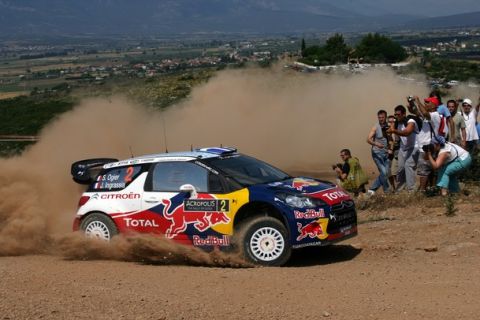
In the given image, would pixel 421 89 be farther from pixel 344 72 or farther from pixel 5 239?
pixel 5 239

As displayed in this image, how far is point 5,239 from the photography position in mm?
12016

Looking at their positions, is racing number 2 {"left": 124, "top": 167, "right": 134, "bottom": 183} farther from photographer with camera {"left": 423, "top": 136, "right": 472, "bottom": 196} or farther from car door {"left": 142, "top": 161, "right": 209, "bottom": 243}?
photographer with camera {"left": 423, "top": 136, "right": 472, "bottom": 196}

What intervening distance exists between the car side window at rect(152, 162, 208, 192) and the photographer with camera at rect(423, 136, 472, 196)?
4403 mm

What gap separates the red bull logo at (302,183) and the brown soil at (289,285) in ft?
3.39

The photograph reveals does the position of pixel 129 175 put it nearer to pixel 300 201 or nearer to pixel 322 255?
pixel 300 201

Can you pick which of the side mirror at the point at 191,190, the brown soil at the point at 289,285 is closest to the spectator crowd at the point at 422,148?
the brown soil at the point at 289,285

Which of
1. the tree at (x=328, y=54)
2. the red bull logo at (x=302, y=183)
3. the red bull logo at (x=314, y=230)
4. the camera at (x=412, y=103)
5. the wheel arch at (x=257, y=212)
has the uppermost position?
the camera at (x=412, y=103)

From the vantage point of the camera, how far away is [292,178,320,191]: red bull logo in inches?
412

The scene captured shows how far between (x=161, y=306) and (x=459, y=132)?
930 cm

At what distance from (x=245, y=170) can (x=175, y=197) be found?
3.46 feet

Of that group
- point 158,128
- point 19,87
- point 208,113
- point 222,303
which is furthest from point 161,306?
point 19,87

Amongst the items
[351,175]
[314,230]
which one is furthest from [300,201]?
[351,175]

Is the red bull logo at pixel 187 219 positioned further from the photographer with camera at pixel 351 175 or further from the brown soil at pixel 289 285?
the photographer with camera at pixel 351 175

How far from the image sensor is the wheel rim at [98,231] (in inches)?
439
